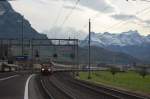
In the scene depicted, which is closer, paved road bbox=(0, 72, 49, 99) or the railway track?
paved road bbox=(0, 72, 49, 99)

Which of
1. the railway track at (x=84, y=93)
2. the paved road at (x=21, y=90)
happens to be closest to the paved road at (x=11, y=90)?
the paved road at (x=21, y=90)

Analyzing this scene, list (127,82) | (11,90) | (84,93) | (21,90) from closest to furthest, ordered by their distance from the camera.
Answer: (84,93)
(21,90)
(11,90)
(127,82)

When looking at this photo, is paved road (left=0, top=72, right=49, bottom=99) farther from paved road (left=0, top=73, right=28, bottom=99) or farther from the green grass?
the green grass

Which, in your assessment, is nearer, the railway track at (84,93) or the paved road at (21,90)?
the paved road at (21,90)

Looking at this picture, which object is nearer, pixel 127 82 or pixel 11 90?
pixel 11 90

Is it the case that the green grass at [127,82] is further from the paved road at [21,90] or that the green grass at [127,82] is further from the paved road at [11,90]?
the paved road at [11,90]

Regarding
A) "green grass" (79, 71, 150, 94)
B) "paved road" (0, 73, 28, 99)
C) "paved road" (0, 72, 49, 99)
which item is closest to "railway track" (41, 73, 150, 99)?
"paved road" (0, 72, 49, 99)

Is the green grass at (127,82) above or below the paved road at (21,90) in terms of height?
below

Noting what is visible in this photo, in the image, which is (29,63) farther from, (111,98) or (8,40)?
(111,98)

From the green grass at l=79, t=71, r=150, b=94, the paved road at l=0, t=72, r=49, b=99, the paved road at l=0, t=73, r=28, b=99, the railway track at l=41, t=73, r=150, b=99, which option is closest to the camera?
the paved road at l=0, t=72, r=49, b=99

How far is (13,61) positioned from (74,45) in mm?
44514

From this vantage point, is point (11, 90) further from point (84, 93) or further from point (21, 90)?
point (84, 93)

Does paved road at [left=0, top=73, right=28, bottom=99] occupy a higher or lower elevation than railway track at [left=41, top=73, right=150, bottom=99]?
higher

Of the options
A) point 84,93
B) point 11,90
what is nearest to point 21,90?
point 11,90
